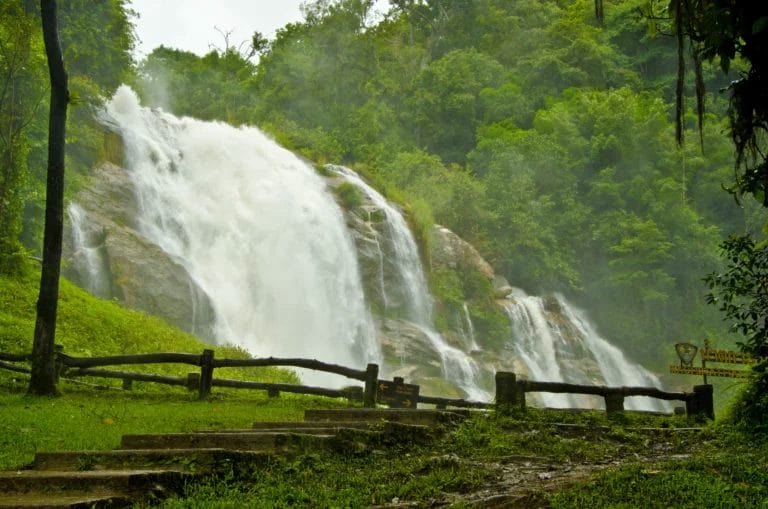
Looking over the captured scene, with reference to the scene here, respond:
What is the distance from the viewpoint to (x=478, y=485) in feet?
20.9

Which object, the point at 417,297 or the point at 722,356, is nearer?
the point at 722,356

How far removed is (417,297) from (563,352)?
761 centimetres

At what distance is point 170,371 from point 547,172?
3329cm

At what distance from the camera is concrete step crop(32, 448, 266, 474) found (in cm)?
620

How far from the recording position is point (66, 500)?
5.21m

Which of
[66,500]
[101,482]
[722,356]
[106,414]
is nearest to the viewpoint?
[66,500]

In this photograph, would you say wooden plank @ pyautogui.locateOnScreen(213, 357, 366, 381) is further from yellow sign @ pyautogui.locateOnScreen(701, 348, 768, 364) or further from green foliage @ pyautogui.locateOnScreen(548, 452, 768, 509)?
green foliage @ pyautogui.locateOnScreen(548, 452, 768, 509)

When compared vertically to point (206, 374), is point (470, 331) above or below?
above

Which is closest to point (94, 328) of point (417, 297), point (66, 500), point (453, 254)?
point (66, 500)

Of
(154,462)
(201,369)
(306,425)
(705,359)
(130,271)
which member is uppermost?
(130,271)

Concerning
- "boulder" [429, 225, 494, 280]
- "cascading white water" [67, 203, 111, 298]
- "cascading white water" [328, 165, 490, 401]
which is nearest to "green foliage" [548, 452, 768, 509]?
"cascading white water" [67, 203, 111, 298]

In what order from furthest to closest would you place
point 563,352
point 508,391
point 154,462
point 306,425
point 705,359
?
point 563,352
point 705,359
point 508,391
point 306,425
point 154,462

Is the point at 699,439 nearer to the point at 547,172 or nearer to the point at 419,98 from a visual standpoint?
the point at 547,172

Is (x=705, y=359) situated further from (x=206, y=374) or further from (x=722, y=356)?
(x=206, y=374)
